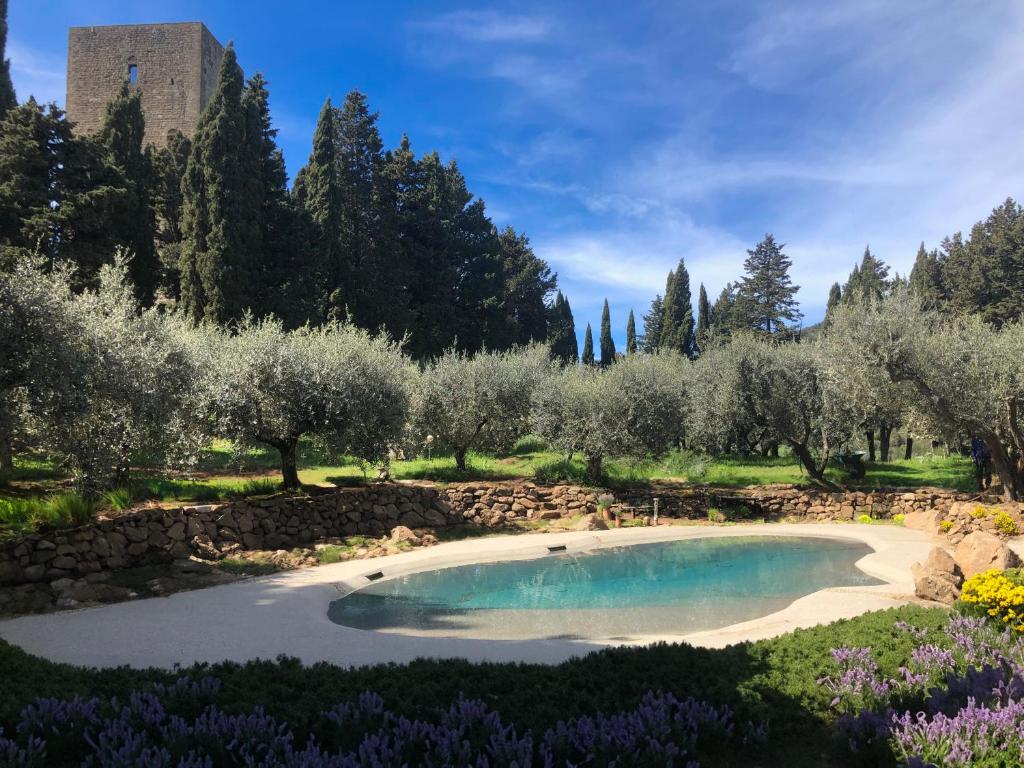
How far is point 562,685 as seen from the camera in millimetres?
5227

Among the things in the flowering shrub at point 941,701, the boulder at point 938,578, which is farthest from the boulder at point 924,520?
the flowering shrub at point 941,701

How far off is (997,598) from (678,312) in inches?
1963

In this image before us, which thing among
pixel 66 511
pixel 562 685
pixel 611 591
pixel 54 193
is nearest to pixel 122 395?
pixel 66 511

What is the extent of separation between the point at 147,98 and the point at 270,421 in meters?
38.1

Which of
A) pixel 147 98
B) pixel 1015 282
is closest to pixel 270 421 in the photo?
pixel 147 98

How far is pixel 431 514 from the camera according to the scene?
1673cm

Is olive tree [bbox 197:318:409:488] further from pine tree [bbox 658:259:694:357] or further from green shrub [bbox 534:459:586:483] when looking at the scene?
pine tree [bbox 658:259:694:357]

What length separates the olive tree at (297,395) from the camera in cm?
1332

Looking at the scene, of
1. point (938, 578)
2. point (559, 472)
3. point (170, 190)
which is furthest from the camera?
point (170, 190)

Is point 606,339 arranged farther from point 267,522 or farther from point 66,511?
point 66,511

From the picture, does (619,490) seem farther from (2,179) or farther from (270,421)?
(2,179)

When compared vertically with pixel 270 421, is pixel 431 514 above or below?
below

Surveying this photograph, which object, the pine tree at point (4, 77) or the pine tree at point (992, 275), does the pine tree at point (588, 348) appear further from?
the pine tree at point (4, 77)

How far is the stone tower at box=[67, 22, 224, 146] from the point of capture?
4122 cm
